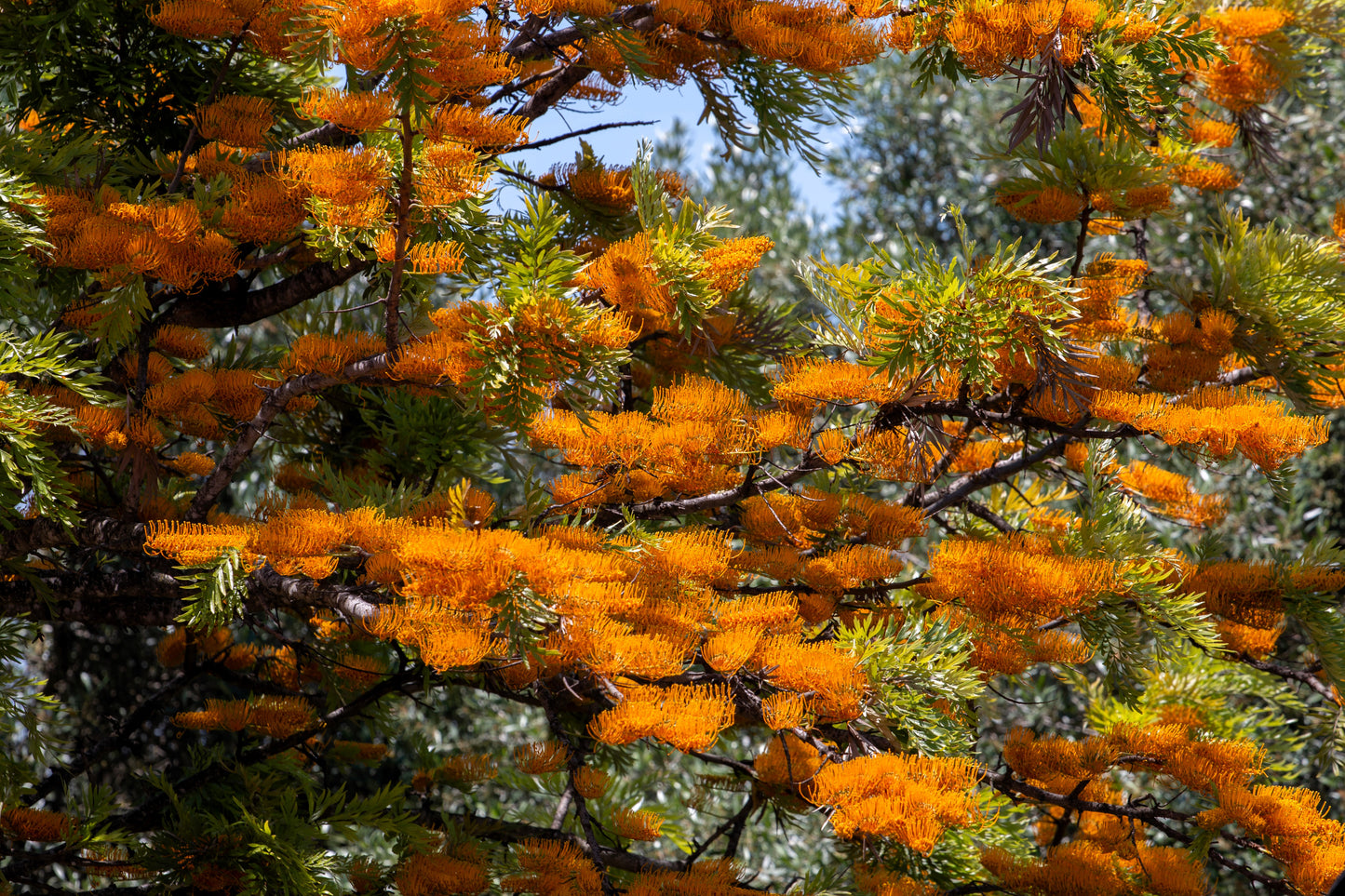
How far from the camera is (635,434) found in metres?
1.86

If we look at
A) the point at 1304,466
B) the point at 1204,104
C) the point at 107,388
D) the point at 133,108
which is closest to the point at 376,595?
the point at 107,388

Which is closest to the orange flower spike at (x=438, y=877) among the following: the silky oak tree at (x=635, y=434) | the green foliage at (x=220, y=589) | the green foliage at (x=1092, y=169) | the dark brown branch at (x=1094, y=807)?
the silky oak tree at (x=635, y=434)

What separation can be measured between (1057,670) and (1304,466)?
2.88 m

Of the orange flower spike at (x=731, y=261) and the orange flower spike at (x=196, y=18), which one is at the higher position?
the orange flower spike at (x=196, y=18)

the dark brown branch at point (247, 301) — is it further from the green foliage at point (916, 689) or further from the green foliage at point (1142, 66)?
the green foliage at point (1142, 66)

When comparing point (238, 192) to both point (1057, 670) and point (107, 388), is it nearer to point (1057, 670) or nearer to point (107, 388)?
point (107, 388)

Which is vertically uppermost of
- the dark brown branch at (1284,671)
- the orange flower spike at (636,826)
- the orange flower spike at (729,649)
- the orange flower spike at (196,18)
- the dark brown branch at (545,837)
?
the orange flower spike at (196,18)

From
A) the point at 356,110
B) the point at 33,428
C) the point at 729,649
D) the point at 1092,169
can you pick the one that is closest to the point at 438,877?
the point at 729,649

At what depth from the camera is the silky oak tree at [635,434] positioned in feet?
5.53

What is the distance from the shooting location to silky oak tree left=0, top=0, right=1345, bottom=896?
1687 mm

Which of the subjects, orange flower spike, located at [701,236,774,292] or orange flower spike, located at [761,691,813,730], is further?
orange flower spike, located at [701,236,774,292]

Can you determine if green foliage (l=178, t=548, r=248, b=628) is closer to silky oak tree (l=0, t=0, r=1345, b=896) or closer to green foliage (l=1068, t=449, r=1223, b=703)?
silky oak tree (l=0, t=0, r=1345, b=896)

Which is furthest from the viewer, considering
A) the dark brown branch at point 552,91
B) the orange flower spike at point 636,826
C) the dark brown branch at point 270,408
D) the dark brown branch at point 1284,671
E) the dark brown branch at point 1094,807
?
the dark brown branch at point 552,91

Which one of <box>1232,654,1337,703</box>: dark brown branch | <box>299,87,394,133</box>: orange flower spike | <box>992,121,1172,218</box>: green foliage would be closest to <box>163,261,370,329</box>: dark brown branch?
<box>299,87,394,133</box>: orange flower spike
